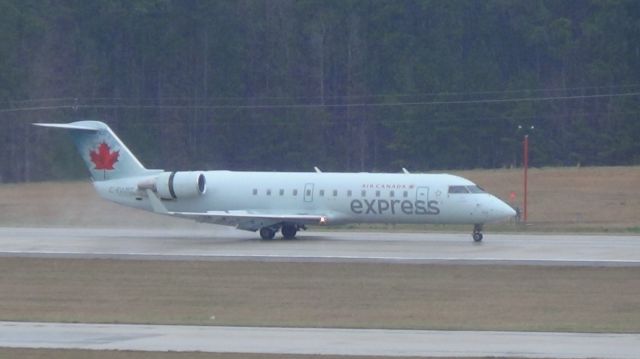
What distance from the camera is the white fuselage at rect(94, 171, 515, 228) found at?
37.0 metres

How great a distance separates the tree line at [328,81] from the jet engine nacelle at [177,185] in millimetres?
34648

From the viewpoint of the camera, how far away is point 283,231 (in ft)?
128

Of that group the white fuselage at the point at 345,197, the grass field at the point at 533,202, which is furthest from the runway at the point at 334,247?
the grass field at the point at 533,202

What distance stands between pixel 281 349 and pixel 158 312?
19.3ft

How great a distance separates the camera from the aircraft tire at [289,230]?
38.7 m

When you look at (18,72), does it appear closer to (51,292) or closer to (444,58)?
(444,58)

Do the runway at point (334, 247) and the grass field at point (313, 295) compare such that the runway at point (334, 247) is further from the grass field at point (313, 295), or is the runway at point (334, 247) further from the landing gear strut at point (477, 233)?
the grass field at point (313, 295)

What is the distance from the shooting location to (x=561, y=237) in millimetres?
39156

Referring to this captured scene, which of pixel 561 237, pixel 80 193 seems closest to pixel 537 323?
pixel 561 237

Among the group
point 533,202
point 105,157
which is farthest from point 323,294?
point 533,202

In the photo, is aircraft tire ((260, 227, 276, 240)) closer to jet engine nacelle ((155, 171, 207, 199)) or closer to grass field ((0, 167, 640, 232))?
jet engine nacelle ((155, 171, 207, 199))

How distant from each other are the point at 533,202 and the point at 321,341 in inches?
1639

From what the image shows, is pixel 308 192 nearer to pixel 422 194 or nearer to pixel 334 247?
pixel 422 194

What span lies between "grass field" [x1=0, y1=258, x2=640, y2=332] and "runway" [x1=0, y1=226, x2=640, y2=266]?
115 cm
